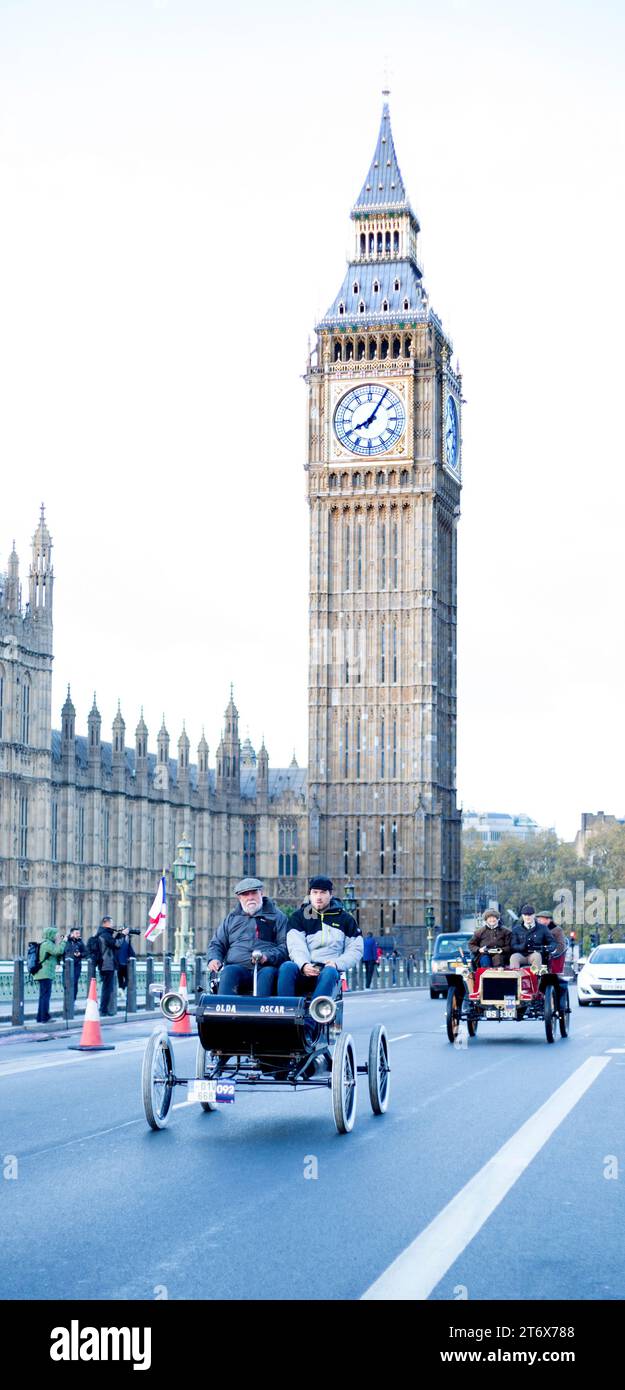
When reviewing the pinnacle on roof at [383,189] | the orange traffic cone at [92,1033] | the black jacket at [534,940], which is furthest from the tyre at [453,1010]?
the pinnacle on roof at [383,189]

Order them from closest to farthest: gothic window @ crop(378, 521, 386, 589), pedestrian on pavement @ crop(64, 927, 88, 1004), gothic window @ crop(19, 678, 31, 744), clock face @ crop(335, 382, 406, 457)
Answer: pedestrian on pavement @ crop(64, 927, 88, 1004) < gothic window @ crop(19, 678, 31, 744) < clock face @ crop(335, 382, 406, 457) < gothic window @ crop(378, 521, 386, 589)

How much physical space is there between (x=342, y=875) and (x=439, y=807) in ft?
19.4

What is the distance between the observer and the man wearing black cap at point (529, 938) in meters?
20.9

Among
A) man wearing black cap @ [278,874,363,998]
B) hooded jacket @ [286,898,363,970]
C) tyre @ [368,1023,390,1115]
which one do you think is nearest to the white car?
tyre @ [368,1023,390,1115]

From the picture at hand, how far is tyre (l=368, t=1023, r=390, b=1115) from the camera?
41.3 feet

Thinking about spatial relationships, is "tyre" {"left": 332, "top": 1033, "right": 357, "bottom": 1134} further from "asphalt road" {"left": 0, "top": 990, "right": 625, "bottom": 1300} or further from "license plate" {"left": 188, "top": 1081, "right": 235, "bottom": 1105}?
"license plate" {"left": 188, "top": 1081, "right": 235, "bottom": 1105}

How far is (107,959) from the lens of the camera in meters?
27.8

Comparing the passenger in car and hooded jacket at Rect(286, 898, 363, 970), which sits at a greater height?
hooded jacket at Rect(286, 898, 363, 970)

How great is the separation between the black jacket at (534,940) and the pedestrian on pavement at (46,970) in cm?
711

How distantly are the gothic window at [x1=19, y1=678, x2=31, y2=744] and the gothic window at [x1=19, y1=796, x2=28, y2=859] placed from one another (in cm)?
206

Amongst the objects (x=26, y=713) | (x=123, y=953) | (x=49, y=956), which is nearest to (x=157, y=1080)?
(x=49, y=956)
